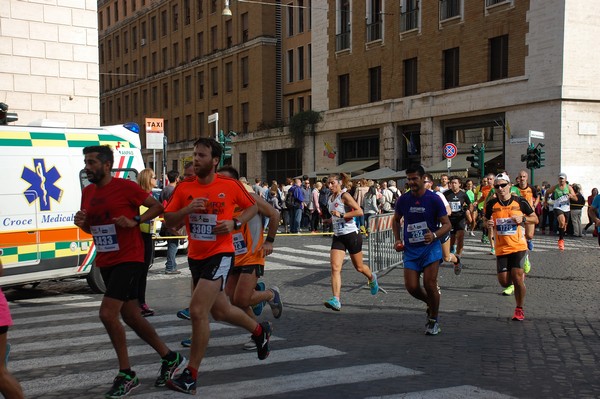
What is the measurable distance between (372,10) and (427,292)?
30.0 m

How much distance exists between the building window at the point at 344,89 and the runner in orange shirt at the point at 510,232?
93.3 ft

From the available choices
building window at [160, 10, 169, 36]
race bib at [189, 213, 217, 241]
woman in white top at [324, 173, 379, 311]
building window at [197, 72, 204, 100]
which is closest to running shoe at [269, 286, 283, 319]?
woman in white top at [324, 173, 379, 311]

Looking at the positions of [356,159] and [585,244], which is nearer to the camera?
[585,244]

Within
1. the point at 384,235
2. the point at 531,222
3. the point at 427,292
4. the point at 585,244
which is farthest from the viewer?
the point at 585,244

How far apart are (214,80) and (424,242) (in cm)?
4573

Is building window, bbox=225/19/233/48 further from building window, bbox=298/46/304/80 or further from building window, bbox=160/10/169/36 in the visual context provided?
building window, bbox=160/10/169/36

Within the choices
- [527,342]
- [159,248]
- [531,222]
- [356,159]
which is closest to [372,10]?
[356,159]

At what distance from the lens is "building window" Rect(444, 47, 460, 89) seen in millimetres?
30625

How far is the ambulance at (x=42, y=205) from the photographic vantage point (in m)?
9.77

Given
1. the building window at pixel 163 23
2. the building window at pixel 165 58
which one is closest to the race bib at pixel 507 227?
the building window at pixel 165 58

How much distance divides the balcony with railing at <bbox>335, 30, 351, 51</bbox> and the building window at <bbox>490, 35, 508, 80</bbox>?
1018cm

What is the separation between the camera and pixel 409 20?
3319 centimetres

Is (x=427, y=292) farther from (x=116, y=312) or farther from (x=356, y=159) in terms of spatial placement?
(x=356, y=159)

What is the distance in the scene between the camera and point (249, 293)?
721cm
